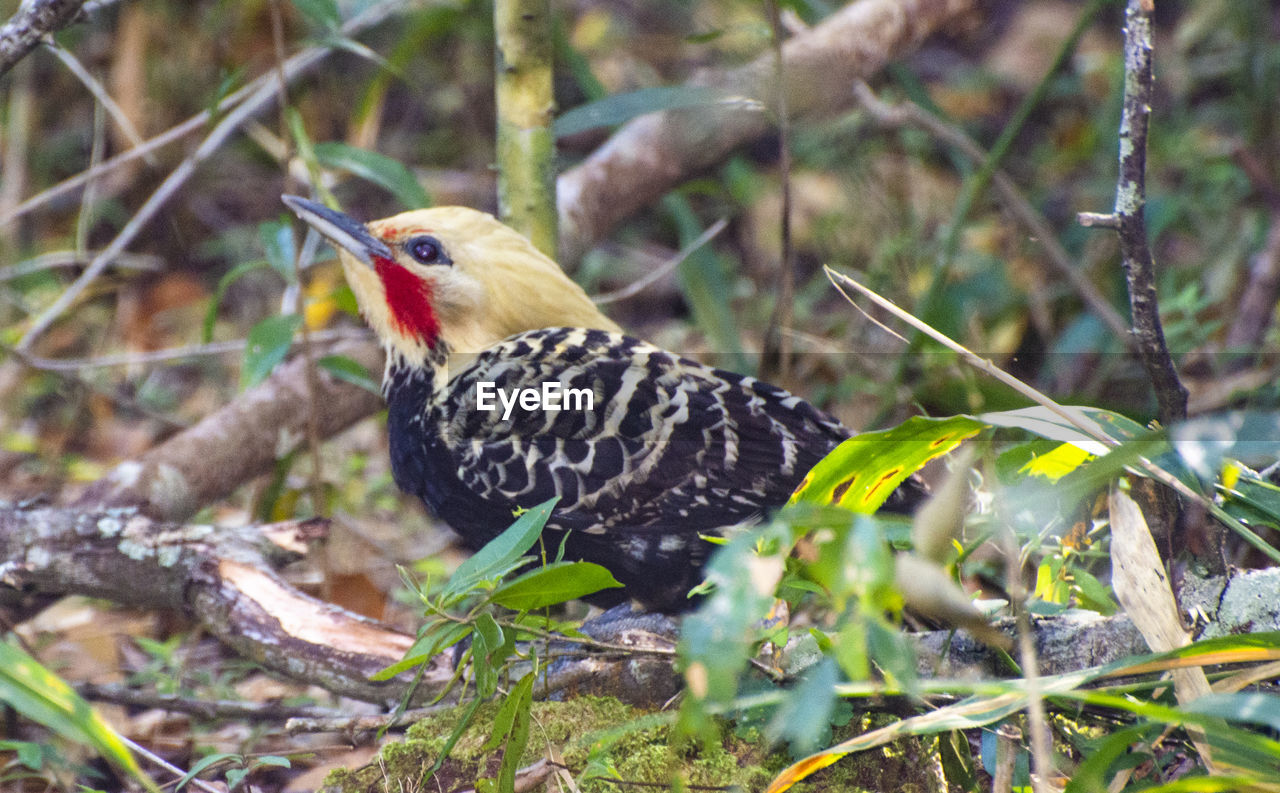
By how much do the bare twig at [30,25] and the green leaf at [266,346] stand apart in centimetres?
91

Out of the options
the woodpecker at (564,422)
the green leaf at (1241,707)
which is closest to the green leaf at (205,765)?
the woodpecker at (564,422)

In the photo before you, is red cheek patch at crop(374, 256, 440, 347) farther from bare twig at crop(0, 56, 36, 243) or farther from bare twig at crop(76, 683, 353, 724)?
bare twig at crop(0, 56, 36, 243)

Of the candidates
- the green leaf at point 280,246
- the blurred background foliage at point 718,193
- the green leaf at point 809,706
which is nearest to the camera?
the green leaf at point 809,706

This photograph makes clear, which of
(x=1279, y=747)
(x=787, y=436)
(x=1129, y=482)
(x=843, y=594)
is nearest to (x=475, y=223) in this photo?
(x=787, y=436)

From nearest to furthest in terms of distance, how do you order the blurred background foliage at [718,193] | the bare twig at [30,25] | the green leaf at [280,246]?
the bare twig at [30,25] < the green leaf at [280,246] < the blurred background foliage at [718,193]

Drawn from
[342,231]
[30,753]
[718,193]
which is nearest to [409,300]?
[342,231]

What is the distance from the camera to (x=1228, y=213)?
4906mm

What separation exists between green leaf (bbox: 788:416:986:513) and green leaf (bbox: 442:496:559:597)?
1.37ft

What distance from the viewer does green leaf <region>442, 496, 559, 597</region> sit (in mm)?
1674

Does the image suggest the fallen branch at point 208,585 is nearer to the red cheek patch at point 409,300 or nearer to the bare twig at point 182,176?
the red cheek patch at point 409,300

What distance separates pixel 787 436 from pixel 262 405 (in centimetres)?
189

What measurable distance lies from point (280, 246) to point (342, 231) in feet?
1.61

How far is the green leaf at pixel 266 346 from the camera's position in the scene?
2895 mm

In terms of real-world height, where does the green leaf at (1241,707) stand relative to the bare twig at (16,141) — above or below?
below
